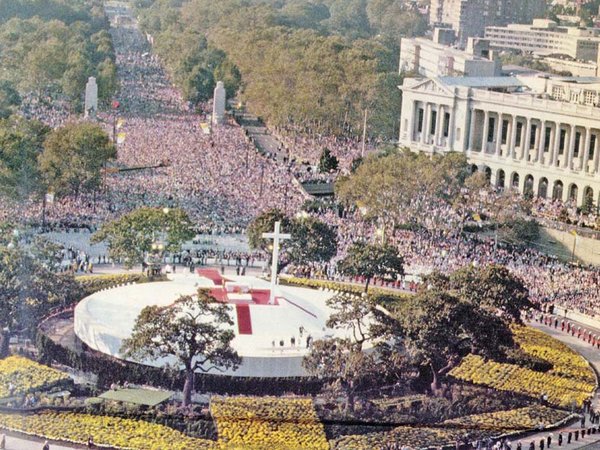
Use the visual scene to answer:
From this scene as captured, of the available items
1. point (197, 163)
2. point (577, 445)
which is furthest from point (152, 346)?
point (197, 163)

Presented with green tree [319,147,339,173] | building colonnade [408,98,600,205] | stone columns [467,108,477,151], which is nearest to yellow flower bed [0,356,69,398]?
green tree [319,147,339,173]

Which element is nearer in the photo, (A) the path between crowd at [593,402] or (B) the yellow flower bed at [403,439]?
(B) the yellow flower bed at [403,439]

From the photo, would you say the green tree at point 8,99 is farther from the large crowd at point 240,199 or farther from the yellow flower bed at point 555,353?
the yellow flower bed at point 555,353

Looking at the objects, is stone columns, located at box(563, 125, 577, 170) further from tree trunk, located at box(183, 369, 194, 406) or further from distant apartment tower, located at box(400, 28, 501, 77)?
tree trunk, located at box(183, 369, 194, 406)

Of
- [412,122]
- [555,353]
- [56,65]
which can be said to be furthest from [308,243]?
[56,65]

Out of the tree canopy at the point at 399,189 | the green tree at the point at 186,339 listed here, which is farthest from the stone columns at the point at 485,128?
the green tree at the point at 186,339

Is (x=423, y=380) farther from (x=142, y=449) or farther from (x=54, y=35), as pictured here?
(x=54, y=35)
